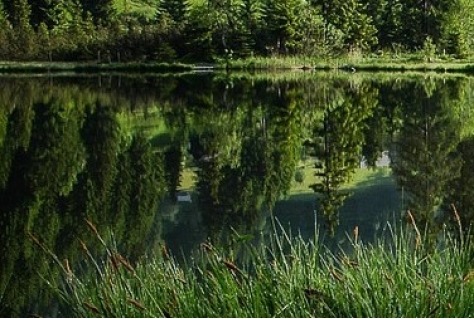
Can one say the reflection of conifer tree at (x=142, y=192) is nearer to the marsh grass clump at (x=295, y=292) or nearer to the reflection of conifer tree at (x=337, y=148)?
→ the reflection of conifer tree at (x=337, y=148)

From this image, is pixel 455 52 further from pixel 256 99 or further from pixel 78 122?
pixel 78 122

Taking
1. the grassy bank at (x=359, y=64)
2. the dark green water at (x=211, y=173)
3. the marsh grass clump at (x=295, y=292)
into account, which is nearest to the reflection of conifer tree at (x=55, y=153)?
the dark green water at (x=211, y=173)

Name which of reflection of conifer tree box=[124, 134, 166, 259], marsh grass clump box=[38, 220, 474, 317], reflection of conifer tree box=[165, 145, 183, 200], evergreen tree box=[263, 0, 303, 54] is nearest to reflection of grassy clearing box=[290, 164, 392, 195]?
reflection of conifer tree box=[165, 145, 183, 200]

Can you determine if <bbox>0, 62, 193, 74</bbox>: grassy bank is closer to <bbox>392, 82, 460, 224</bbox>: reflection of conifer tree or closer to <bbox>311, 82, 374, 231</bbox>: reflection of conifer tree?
<bbox>311, 82, 374, 231</bbox>: reflection of conifer tree

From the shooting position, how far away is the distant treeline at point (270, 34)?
47656 millimetres

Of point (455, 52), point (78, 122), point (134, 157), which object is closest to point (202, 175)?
point (134, 157)

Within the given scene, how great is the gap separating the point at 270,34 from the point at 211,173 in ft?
125

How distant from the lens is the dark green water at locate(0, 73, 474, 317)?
7547 mm

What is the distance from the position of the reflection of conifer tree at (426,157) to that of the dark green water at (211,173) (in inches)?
1.4

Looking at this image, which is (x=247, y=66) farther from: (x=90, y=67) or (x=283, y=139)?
(x=283, y=139)

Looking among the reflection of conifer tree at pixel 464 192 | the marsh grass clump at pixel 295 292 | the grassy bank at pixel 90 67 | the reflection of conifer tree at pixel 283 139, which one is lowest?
the grassy bank at pixel 90 67

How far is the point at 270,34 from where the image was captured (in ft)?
160

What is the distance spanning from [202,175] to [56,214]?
3.07 meters

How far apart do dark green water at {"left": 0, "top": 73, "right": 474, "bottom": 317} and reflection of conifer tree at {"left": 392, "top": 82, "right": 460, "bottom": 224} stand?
0.12 ft
